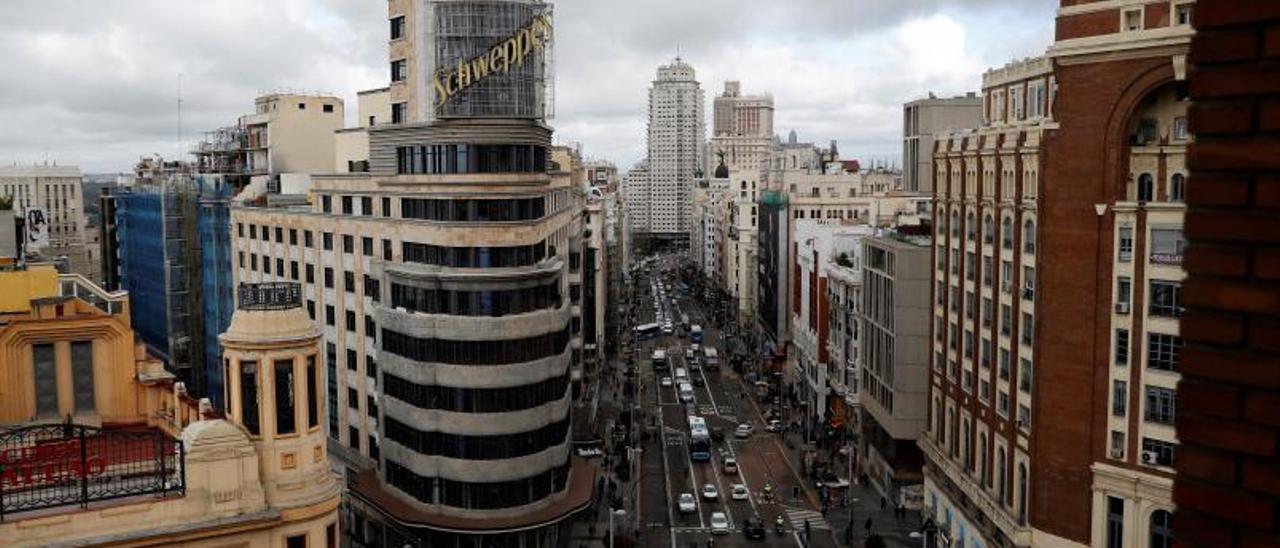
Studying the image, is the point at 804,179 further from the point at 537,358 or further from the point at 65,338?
the point at 65,338

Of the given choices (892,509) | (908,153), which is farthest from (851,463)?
(908,153)

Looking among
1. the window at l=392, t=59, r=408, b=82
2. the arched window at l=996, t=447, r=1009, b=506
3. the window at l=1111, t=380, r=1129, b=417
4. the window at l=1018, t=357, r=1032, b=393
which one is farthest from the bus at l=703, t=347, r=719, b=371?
the window at l=1111, t=380, r=1129, b=417

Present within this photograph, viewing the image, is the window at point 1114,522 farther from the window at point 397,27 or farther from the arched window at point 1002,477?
the window at point 397,27

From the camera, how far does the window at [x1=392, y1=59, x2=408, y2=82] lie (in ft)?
224

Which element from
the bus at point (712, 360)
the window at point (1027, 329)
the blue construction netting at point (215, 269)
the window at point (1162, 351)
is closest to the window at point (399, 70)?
the blue construction netting at point (215, 269)

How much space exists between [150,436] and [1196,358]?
31.8 m

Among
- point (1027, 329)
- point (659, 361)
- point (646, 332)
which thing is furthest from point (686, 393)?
point (1027, 329)

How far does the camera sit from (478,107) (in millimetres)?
62219

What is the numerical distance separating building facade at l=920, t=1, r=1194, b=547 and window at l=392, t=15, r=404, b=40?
119ft

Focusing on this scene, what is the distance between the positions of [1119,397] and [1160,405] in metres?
1.91

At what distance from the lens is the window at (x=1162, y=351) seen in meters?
48.7

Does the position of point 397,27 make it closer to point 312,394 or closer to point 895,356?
point 312,394

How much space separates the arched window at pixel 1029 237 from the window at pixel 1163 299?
6.80 m

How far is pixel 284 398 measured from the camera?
1363 inches
